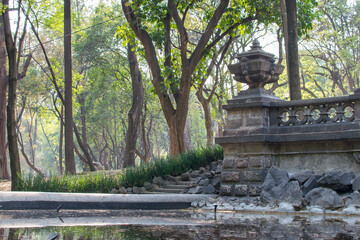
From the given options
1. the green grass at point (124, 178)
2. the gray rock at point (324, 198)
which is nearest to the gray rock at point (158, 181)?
the green grass at point (124, 178)

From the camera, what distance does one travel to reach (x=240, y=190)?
11148 millimetres

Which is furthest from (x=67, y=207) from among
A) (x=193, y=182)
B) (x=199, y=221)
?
(x=193, y=182)

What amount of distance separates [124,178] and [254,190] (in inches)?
159

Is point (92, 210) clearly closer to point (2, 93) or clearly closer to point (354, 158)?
point (354, 158)

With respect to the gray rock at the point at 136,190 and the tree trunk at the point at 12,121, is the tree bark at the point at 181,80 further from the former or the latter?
the tree trunk at the point at 12,121

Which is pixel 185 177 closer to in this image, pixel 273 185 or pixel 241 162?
pixel 241 162

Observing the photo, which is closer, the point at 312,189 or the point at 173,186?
the point at 312,189

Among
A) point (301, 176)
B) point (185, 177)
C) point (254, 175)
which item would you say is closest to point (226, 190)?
point (254, 175)

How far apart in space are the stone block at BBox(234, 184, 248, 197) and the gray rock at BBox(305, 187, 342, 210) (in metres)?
1.69

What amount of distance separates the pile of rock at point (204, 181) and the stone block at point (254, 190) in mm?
1138

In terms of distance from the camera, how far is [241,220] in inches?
320

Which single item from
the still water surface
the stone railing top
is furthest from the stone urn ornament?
the still water surface

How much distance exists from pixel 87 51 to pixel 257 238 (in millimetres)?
29960

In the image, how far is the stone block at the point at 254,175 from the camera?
36.2 feet
